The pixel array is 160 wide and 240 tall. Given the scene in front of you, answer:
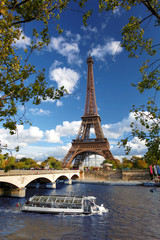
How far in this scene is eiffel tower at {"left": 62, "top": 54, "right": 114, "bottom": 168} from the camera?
3452 inches

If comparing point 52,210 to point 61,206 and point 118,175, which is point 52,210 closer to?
point 61,206

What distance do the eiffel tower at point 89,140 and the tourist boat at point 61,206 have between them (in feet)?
174

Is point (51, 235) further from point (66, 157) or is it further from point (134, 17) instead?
point (66, 157)

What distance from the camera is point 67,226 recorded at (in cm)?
2170

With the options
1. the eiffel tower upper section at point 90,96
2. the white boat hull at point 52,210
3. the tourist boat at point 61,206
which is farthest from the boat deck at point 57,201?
the eiffel tower upper section at point 90,96

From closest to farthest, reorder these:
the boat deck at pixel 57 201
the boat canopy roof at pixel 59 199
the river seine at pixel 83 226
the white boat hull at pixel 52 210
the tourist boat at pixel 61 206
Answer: the river seine at pixel 83 226 < the white boat hull at pixel 52 210 < the tourist boat at pixel 61 206 < the boat deck at pixel 57 201 < the boat canopy roof at pixel 59 199

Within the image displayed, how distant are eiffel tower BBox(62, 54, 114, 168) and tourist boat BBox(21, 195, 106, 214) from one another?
53.0 m

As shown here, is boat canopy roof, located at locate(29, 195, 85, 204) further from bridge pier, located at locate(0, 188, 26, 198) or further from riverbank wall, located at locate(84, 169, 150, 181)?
riverbank wall, located at locate(84, 169, 150, 181)

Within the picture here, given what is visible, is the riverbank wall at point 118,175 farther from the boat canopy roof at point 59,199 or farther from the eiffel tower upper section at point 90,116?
the boat canopy roof at point 59,199

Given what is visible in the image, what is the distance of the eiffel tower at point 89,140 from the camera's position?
3452 inches

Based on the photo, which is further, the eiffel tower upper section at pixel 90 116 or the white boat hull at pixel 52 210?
the eiffel tower upper section at pixel 90 116

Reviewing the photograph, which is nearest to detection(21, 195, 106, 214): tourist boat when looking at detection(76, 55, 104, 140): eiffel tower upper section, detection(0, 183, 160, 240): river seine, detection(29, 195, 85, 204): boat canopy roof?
detection(29, 195, 85, 204): boat canopy roof

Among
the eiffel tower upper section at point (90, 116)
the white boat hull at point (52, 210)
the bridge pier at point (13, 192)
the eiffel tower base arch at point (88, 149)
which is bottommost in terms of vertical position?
the white boat hull at point (52, 210)

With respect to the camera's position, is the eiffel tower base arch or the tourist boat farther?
the eiffel tower base arch
